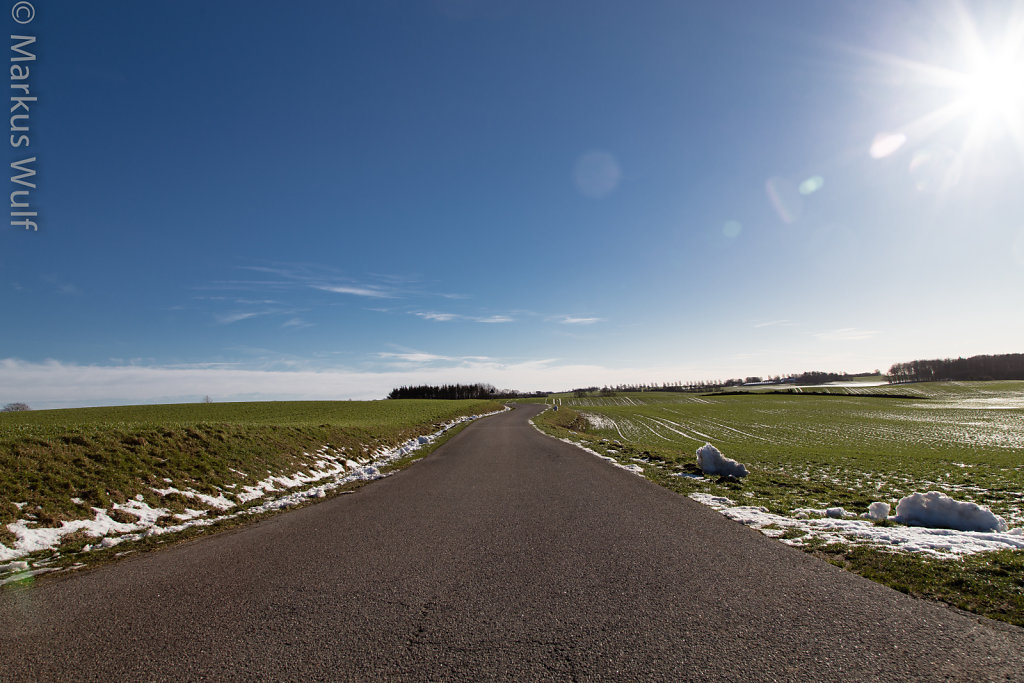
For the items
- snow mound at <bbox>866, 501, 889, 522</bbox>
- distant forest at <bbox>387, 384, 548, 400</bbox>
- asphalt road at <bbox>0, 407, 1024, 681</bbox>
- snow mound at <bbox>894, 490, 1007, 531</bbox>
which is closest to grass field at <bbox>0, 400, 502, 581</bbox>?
asphalt road at <bbox>0, 407, 1024, 681</bbox>

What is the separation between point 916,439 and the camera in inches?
1174

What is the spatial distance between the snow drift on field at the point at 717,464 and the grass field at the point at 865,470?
1.87 feet

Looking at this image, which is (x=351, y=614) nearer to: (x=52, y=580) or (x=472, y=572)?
(x=472, y=572)

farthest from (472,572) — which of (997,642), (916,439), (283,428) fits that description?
(916,439)

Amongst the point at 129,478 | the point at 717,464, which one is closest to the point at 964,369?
the point at 717,464

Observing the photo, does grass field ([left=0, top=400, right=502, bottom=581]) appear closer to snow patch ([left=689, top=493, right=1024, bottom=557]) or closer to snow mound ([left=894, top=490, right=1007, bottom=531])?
snow patch ([left=689, top=493, right=1024, bottom=557])

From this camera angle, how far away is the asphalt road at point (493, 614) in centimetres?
363

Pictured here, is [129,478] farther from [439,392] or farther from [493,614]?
[439,392]

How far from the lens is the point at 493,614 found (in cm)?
459

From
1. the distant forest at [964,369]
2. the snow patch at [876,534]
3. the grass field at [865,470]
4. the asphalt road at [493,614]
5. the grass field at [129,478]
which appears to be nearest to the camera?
the asphalt road at [493,614]

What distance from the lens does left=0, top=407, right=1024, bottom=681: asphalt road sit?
11.9 ft

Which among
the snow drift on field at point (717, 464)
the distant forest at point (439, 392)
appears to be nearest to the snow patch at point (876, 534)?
the snow drift on field at point (717, 464)

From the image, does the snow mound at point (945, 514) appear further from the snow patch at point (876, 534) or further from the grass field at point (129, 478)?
the grass field at point (129, 478)

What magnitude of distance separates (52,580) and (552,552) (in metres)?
7.62
